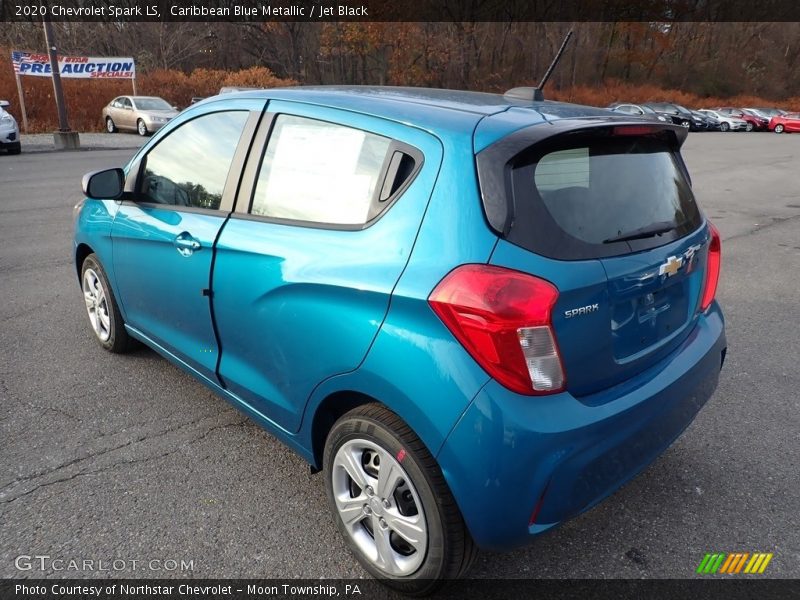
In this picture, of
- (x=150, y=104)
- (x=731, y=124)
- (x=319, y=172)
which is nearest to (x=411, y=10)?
(x=731, y=124)

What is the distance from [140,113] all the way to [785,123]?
1515 inches

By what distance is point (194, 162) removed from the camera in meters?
3.01

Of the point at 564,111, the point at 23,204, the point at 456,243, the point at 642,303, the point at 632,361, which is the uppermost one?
the point at 564,111

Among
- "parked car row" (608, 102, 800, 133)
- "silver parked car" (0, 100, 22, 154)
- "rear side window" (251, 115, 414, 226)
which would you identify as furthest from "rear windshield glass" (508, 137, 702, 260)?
"parked car row" (608, 102, 800, 133)

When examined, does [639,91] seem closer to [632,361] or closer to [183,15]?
[183,15]

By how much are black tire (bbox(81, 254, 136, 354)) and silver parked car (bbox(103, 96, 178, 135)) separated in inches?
832

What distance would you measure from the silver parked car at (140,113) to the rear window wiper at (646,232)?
23.7 meters

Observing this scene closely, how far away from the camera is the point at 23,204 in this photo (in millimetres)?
9492

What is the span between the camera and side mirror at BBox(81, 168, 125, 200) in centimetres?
325

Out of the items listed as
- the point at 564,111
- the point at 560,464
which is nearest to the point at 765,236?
the point at 564,111

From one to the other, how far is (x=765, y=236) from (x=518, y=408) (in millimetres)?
7898

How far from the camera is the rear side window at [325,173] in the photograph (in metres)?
2.12

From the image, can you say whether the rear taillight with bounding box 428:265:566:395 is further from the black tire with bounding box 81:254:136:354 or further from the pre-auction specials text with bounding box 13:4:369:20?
the pre-auction specials text with bounding box 13:4:369:20


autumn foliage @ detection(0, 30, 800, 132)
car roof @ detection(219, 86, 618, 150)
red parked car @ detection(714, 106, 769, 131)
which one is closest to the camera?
car roof @ detection(219, 86, 618, 150)
